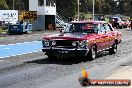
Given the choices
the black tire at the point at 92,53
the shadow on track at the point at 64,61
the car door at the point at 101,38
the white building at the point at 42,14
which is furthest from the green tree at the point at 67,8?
the black tire at the point at 92,53

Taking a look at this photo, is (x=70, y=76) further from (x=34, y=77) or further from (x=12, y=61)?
(x=12, y=61)

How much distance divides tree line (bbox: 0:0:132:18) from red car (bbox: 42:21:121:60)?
62.1 m

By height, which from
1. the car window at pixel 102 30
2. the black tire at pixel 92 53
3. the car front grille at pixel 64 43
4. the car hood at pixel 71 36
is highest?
the car window at pixel 102 30

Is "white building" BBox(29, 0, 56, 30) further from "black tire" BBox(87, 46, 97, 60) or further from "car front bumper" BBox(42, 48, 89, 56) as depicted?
"car front bumper" BBox(42, 48, 89, 56)

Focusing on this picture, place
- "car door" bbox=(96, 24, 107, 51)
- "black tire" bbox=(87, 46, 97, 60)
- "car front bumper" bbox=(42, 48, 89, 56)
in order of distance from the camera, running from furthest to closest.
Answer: "car door" bbox=(96, 24, 107, 51)
"black tire" bbox=(87, 46, 97, 60)
"car front bumper" bbox=(42, 48, 89, 56)

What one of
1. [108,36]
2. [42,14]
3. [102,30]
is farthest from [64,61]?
[42,14]

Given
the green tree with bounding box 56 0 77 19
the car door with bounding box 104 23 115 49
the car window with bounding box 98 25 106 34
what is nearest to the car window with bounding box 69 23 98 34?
the car window with bounding box 98 25 106 34

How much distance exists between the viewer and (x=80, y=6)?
419ft

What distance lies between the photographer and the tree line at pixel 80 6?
8862 centimetres

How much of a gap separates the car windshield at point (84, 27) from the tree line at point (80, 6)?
204 ft

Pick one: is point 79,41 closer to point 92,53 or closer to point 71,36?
point 71,36

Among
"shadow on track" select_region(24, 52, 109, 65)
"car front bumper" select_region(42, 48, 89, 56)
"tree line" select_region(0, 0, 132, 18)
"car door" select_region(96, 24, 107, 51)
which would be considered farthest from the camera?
"tree line" select_region(0, 0, 132, 18)

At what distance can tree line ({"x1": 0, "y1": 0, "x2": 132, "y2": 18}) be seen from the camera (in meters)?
88.6

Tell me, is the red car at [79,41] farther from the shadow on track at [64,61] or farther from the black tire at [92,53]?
the shadow on track at [64,61]
